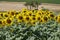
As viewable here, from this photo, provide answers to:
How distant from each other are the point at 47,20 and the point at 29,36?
2.77 feet

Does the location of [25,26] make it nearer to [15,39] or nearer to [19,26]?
[19,26]

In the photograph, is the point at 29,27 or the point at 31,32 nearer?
the point at 31,32

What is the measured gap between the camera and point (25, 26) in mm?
4871

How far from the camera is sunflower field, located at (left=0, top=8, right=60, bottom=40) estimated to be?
4.47 metres

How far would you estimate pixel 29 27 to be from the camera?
475 cm

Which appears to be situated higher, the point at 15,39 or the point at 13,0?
the point at 15,39

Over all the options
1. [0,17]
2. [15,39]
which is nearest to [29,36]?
[15,39]

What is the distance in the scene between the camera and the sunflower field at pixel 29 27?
4.47 metres

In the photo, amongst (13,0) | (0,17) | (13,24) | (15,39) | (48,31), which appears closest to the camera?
(15,39)

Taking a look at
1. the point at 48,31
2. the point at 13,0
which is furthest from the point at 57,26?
the point at 13,0

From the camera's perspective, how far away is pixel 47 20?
17.1 feet

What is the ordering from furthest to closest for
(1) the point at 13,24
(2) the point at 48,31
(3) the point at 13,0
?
1. (3) the point at 13,0
2. (1) the point at 13,24
3. (2) the point at 48,31

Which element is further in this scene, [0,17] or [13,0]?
[13,0]

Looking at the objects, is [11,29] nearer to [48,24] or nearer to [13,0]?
[48,24]
